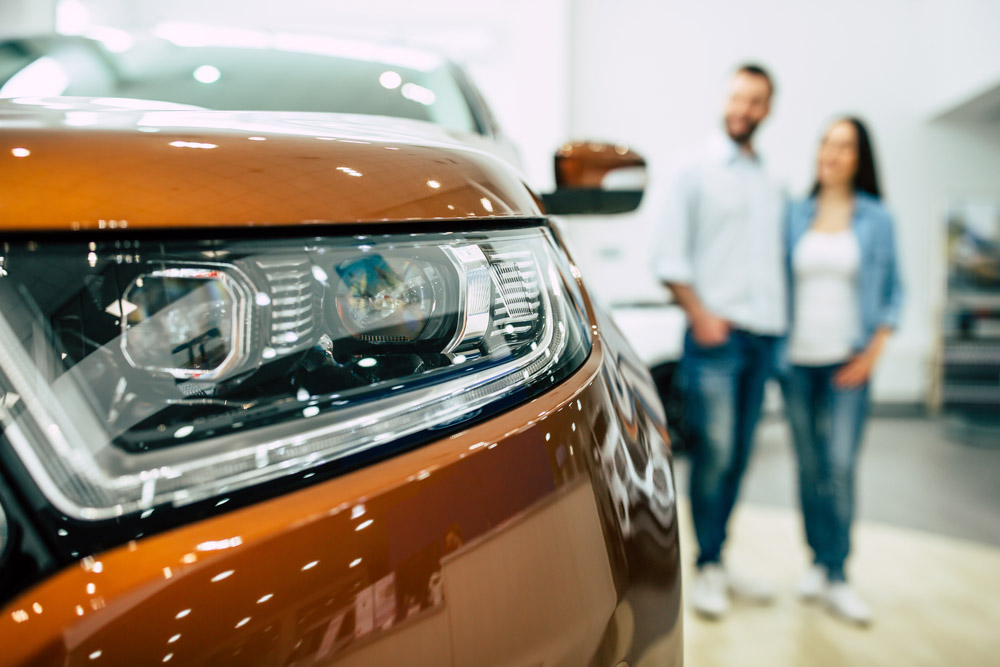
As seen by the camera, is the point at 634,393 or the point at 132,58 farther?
the point at 132,58

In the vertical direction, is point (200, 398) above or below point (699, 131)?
below

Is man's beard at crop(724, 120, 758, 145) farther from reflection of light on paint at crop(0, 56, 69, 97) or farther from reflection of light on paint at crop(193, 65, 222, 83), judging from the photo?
reflection of light on paint at crop(0, 56, 69, 97)

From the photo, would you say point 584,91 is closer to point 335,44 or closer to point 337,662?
point 335,44

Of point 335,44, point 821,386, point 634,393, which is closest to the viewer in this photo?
point 634,393

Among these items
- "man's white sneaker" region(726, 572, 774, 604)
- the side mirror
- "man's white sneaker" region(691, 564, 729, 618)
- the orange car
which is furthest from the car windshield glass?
"man's white sneaker" region(726, 572, 774, 604)

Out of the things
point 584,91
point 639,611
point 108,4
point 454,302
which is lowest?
point 639,611

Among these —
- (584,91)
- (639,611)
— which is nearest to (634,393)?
(639,611)

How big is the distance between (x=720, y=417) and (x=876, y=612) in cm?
74

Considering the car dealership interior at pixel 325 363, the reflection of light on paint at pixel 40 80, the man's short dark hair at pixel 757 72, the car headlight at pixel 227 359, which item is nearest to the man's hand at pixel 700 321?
the man's short dark hair at pixel 757 72

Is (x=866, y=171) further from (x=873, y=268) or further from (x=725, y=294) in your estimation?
(x=725, y=294)

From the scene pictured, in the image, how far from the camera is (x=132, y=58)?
4.49 feet

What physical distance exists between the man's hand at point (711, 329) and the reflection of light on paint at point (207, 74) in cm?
141

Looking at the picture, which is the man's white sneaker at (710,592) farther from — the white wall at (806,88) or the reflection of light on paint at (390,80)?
the white wall at (806,88)

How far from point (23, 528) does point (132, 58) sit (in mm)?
1250
